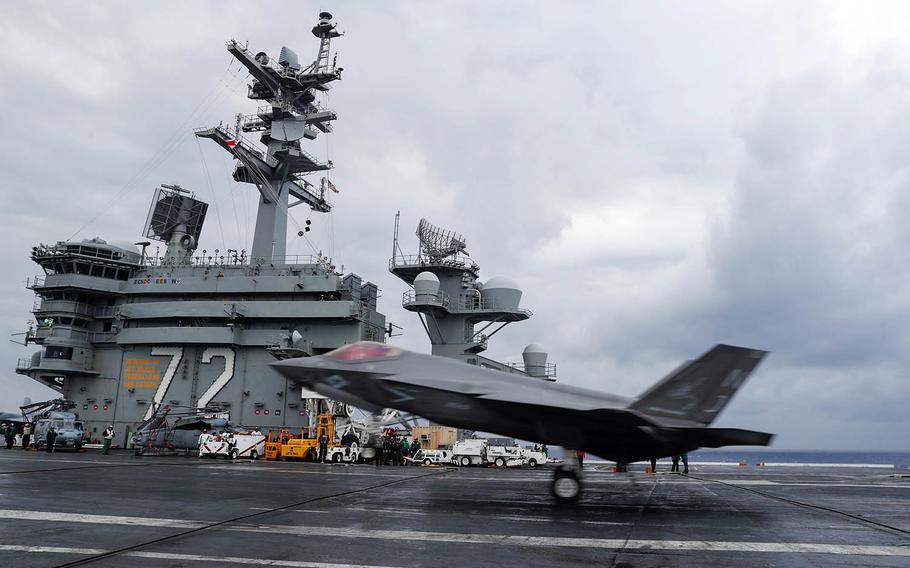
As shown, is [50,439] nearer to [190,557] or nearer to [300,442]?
[300,442]

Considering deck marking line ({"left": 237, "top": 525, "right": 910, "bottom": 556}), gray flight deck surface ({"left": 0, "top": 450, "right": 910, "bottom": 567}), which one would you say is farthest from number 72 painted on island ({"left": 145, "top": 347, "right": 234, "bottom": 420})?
deck marking line ({"left": 237, "top": 525, "right": 910, "bottom": 556})

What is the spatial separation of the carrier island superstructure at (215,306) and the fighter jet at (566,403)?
78.8ft

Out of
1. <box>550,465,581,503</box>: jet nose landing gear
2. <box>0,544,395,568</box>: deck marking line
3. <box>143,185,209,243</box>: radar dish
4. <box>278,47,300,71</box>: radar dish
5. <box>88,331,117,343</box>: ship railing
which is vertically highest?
<box>278,47,300,71</box>: radar dish

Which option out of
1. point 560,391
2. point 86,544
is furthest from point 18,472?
point 560,391

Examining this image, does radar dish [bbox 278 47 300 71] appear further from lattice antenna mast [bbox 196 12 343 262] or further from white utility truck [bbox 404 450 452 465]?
white utility truck [bbox 404 450 452 465]

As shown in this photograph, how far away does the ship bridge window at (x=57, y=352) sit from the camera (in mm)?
41219

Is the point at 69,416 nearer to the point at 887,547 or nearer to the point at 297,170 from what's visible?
the point at 297,170

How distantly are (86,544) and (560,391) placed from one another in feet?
33.9

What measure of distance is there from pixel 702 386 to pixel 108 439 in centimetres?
3644

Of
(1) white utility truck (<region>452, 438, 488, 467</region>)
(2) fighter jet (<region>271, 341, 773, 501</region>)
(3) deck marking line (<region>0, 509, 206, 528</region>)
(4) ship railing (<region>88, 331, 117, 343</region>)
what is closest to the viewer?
(3) deck marking line (<region>0, 509, 206, 528</region>)

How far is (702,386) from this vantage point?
44.2 ft

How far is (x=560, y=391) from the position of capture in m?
14.9

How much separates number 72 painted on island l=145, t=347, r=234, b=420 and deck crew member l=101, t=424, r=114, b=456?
2.31 m

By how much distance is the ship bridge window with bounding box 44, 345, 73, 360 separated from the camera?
41.2 metres
